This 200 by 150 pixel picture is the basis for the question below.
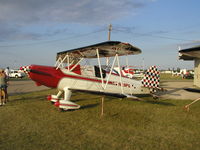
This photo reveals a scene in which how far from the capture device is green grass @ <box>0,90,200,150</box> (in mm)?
3774

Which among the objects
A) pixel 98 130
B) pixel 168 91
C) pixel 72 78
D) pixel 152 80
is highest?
pixel 72 78

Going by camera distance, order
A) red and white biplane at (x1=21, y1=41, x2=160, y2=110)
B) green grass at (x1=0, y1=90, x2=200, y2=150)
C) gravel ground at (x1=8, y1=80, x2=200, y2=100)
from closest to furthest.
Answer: green grass at (x1=0, y1=90, x2=200, y2=150) < red and white biplane at (x1=21, y1=41, x2=160, y2=110) < gravel ground at (x1=8, y1=80, x2=200, y2=100)

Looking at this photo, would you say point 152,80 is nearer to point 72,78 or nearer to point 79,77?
point 79,77

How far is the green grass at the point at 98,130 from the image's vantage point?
149 inches

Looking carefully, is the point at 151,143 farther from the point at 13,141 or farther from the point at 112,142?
the point at 13,141

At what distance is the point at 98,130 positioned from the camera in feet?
15.6

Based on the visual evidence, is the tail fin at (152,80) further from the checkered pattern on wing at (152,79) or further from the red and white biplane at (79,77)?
the red and white biplane at (79,77)

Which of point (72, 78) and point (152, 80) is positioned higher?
point (72, 78)

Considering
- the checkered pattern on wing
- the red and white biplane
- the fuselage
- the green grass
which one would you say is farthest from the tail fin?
the green grass

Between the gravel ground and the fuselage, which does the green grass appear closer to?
the fuselage

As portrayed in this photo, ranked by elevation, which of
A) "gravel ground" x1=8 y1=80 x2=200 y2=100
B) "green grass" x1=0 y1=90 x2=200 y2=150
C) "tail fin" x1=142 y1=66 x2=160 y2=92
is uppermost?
"tail fin" x1=142 y1=66 x2=160 y2=92

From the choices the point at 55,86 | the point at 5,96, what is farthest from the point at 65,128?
the point at 5,96

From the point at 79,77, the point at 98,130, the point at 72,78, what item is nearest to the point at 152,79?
the point at 79,77

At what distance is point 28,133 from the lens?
4.48 meters
